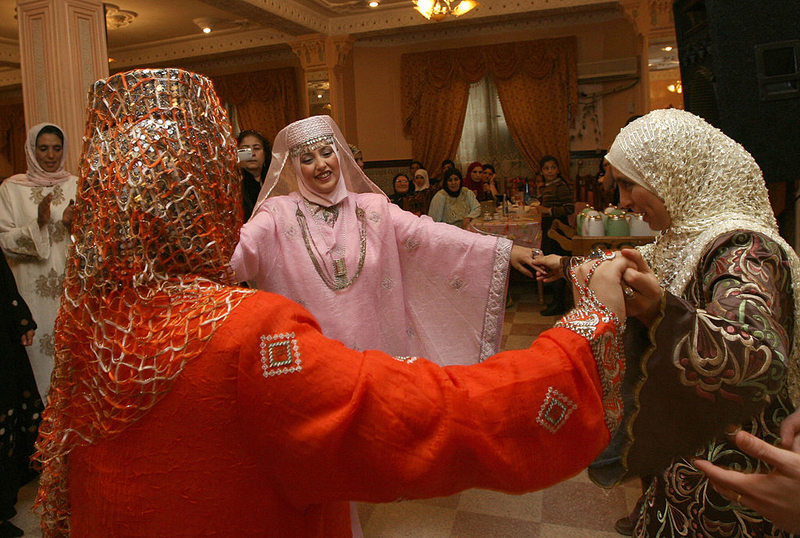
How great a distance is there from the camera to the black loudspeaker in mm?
1811

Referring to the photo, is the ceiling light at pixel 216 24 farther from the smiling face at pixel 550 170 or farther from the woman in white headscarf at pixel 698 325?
the woman in white headscarf at pixel 698 325

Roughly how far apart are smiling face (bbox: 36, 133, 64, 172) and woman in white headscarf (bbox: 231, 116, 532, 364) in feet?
6.31

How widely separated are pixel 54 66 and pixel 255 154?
2.15 m

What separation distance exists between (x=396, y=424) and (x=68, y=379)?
497 mm

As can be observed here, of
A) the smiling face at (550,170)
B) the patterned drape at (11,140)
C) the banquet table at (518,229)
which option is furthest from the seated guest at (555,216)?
the patterned drape at (11,140)

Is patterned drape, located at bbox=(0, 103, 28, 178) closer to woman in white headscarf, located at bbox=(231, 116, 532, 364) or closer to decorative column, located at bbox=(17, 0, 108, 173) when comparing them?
decorative column, located at bbox=(17, 0, 108, 173)

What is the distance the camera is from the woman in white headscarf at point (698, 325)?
97 cm

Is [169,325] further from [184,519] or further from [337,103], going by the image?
[337,103]

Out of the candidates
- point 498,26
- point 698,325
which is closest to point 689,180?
point 698,325

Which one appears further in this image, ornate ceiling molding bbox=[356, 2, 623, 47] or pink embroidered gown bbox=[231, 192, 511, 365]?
ornate ceiling molding bbox=[356, 2, 623, 47]

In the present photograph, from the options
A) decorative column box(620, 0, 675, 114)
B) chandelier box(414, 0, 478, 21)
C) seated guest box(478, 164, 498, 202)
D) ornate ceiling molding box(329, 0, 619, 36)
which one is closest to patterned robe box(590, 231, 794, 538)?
chandelier box(414, 0, 478, 21)

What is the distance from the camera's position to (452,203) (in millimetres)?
6746

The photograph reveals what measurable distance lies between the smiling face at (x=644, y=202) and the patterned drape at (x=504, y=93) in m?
8.41

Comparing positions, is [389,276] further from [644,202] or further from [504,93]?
[504,93]
